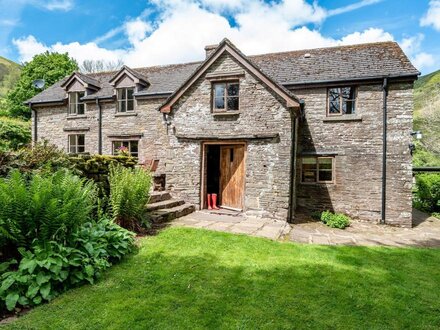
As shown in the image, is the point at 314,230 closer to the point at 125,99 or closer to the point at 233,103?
the point at 233,103

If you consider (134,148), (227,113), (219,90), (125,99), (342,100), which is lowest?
(134,148)

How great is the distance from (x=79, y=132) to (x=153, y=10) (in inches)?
337

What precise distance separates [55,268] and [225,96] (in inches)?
338

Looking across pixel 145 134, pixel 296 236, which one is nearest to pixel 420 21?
pixel 296 236

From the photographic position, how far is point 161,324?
3402mm

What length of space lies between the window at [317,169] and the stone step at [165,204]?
597 cm

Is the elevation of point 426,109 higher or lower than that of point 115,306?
higher

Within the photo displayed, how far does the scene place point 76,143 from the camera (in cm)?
1683

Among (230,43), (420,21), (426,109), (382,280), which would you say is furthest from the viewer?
(426,109)

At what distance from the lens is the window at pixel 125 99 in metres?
15.6

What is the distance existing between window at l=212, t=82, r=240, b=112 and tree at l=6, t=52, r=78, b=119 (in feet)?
92.7

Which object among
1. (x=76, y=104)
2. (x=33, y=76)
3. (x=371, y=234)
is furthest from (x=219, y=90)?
(x=33, y=76)

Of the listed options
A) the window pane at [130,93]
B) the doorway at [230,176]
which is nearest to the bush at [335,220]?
the doorway at [230,176]

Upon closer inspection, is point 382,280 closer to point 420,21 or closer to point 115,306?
point 115,306
